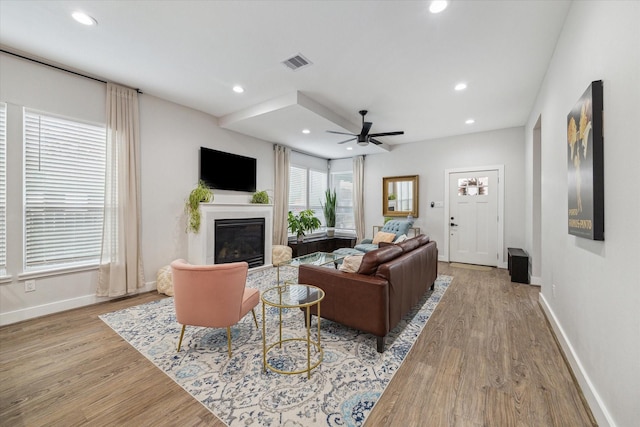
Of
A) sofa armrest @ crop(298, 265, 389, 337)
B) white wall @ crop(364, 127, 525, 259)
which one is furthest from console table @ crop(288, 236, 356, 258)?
sofa armrest @ crop(298, 265, 389, 337)

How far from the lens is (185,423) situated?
1483 millimetres

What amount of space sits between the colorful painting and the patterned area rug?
5.16 ft

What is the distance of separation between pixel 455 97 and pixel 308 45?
2.41 m

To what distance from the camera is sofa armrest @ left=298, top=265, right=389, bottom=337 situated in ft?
6.98

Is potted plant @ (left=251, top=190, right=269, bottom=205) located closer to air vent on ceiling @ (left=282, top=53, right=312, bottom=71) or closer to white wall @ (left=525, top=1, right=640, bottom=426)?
air vent on ceiling @ (left=282, top=53, right=312, bottom=71)

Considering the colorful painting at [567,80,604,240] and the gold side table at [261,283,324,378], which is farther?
the gold side table at [261,283,324,378]

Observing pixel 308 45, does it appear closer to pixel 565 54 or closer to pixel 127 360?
pixel 565 54

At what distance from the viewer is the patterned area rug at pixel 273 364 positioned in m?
1.57

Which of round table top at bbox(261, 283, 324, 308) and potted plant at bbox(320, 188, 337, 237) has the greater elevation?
potted plant at bbox(320, 188, 337, 237)

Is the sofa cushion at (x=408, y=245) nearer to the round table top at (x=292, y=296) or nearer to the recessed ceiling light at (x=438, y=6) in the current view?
the round table top at (x=292, y=296)

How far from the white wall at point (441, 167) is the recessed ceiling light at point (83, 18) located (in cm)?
565

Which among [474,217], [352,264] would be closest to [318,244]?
[474,217]

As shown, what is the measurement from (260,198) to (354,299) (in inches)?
132

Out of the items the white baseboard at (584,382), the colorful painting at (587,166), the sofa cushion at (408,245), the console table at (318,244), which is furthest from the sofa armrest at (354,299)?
the console table at (318,244)
